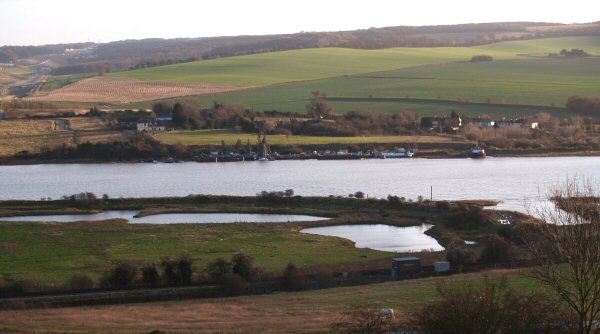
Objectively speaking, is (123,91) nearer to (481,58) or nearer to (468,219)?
(481,58)

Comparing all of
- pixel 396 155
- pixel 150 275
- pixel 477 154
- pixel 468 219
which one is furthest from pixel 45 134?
pixel 150 275

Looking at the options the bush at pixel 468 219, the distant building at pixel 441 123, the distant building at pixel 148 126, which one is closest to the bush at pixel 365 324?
the bush at pixel 468 219

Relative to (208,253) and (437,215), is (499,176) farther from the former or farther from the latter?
(208,253)

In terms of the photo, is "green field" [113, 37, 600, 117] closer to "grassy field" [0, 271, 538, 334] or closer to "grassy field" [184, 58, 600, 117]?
"grassy field" [184, 58, 600, 117]

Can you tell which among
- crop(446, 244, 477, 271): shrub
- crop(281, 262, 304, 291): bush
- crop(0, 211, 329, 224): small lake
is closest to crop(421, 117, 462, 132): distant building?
crop(0, 211, 329, 224): small lake

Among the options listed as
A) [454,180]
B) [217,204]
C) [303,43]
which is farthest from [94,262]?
[303,43]
